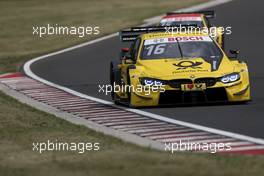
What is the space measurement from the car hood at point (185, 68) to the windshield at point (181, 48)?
32 cm

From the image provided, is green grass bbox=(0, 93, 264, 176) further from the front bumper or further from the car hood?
the car hood

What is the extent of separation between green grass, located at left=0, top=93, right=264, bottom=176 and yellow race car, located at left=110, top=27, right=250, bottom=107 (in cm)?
298

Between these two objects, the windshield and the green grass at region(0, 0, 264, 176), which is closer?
the green grass at region(0, 0, 264, 176)

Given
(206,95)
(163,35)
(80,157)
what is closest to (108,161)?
(80,157)

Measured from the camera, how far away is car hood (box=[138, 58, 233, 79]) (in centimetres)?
1692

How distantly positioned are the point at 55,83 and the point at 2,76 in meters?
2.98

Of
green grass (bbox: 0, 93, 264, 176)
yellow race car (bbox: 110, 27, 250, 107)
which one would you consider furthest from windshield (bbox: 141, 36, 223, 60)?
green grass (bbox: 0, 93, 264, 176)

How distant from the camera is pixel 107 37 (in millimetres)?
34344

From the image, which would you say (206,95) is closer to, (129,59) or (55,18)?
(129,59)

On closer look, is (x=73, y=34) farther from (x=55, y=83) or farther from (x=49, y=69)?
(x=55, y=83)

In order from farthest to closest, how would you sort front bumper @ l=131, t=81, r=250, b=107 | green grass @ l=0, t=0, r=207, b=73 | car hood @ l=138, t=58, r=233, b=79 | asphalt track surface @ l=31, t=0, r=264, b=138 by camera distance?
green grass @ l=0, t=0, r=207, b=73
car hood @ l=138, t=58, r=233, b=79
front bumper @ l=131, t=81, r=250, b=107
asphalt track surface @ l=31, t=0, r=264, b=138

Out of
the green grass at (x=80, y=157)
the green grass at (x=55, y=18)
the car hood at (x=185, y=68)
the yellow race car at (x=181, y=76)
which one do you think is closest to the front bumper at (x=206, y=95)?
the yellow race car at (x=181, y=76)

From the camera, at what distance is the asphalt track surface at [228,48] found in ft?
50.8

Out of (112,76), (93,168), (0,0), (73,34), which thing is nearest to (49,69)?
(112,76)
